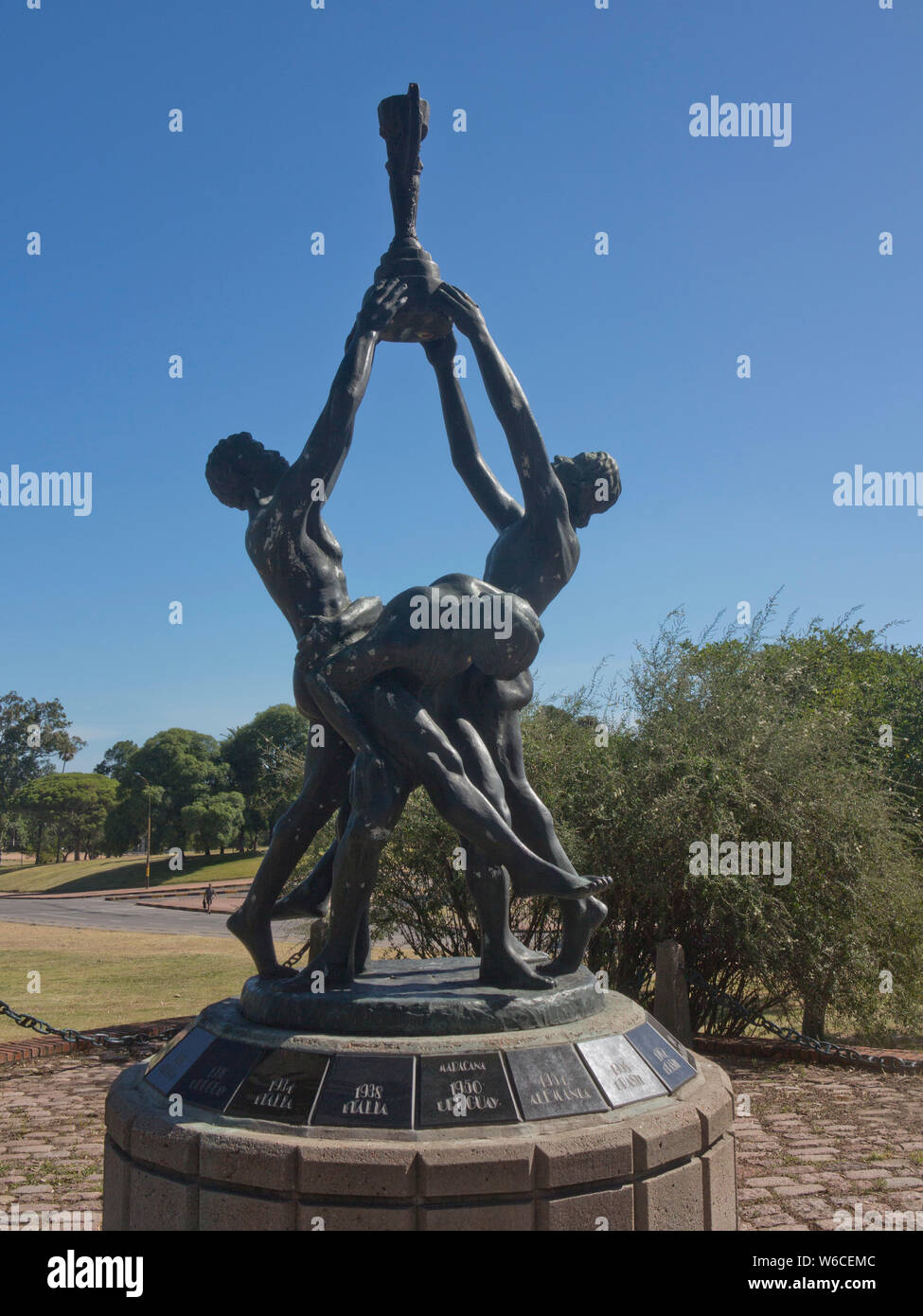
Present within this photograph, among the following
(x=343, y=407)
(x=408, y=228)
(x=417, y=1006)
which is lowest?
(x=417, y=1006)

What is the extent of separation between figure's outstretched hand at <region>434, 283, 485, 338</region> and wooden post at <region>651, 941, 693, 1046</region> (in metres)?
5.56

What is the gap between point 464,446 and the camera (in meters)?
5.48

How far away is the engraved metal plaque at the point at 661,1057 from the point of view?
155 inches

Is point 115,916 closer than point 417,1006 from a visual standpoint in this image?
No

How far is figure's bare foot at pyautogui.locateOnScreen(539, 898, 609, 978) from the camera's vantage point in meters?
4.51

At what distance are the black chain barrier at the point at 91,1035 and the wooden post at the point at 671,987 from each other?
387 cm

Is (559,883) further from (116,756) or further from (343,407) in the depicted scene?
(116,756)

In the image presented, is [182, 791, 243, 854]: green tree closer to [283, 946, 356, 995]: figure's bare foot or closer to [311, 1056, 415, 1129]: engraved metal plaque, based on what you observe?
[283, 946, 356, 995]: figure's bare foot

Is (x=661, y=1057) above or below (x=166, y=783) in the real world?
above

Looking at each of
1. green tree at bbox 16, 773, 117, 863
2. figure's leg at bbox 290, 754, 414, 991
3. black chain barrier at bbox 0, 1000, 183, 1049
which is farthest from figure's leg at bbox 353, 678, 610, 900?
green tree at bbox 16, 773, 117, 863

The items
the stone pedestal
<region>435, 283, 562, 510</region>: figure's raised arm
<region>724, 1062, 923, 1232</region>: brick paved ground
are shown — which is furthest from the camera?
<region>724, 1062, 923, 1232</region>: brick paved ground

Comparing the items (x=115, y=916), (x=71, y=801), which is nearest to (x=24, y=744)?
(x=71, y=801)

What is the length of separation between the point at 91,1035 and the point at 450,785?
21.0ft

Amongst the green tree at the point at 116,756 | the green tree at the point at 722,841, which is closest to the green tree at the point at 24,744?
the green tree at the point at 116,756
